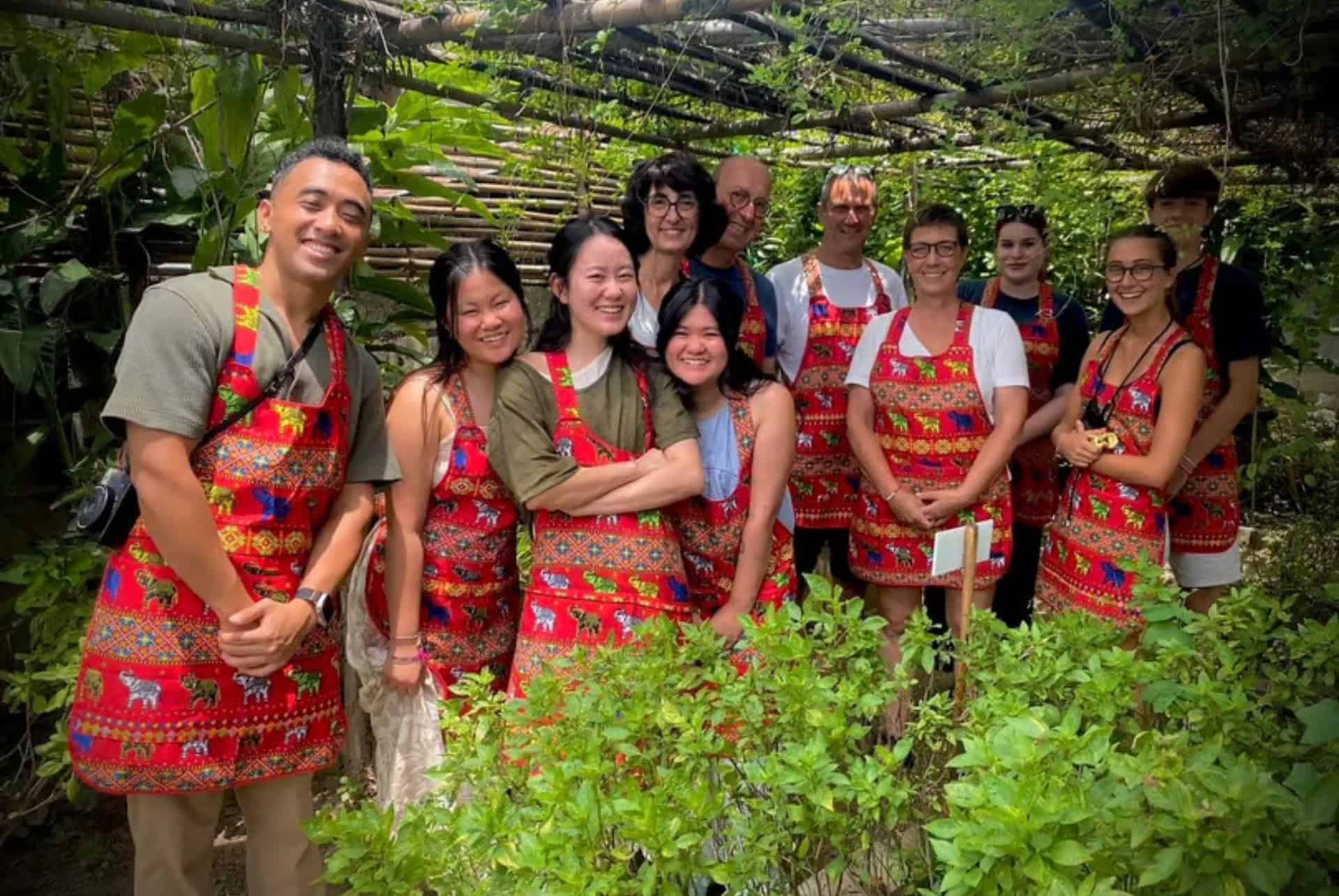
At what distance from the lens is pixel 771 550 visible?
8.41 feet

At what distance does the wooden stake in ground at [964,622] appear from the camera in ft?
6.12

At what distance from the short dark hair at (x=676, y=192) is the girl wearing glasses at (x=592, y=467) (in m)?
0.35

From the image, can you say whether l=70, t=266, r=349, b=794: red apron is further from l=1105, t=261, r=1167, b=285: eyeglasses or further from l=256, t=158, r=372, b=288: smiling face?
l=1105, t=261, r=1167, b=285: eyeglasses

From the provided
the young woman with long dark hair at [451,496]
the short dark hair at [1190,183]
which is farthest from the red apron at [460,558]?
the short dark hair at [1190,183]

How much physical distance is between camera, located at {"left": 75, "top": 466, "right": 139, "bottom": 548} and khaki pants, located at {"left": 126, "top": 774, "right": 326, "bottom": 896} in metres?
0.55

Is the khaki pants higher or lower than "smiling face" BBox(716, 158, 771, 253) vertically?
lower

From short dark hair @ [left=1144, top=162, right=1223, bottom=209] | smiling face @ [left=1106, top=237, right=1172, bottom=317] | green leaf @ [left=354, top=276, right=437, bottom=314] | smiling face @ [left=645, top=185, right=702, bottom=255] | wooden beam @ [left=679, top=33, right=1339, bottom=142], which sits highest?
wooden beam @ [left=679, top=33, right=1339, bottom=142]

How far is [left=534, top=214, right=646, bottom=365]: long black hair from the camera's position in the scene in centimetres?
242

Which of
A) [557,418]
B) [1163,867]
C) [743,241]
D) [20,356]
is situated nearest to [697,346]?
[557,418]

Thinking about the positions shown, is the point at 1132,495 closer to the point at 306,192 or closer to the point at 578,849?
the point at 578,849

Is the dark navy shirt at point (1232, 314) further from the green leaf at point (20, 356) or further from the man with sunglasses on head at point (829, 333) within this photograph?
the green leaf at point (20, 356)

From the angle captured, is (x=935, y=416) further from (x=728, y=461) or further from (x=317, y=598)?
(x=317, y=598)

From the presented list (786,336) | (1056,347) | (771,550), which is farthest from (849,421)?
(1056,347)

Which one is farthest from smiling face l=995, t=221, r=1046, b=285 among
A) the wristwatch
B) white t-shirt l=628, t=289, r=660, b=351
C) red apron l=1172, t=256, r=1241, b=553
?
the wristwatch
